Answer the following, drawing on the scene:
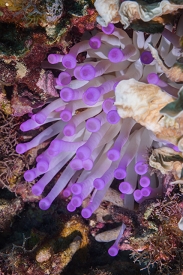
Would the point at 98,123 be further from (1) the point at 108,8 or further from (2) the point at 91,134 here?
(1) the point at 108,8

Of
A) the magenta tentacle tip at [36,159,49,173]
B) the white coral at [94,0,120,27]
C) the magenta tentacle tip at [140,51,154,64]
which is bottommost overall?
the magenta tentacle tip at [36,159,49,173]

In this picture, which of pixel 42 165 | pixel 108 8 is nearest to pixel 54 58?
pixel 108 8

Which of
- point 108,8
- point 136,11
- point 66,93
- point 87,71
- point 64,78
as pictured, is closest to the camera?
point 136,11

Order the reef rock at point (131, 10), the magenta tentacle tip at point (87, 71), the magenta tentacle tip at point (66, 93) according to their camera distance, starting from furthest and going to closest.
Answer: the magenta tentacle tip at point (66, 93), the magenta tentacle tip at point (87, 71), the reef rock at point (131, 10)

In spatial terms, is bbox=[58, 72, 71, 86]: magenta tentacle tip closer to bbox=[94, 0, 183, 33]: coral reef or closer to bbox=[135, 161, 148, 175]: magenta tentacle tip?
bbox=[94, 0, 183, 33]: coral reef

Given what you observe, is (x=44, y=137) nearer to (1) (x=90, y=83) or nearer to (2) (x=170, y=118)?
(1) (x=90, y=83)

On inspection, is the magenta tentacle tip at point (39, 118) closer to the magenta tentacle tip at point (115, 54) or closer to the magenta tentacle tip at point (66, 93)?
the magenta tentacle tip at point (66, 93)

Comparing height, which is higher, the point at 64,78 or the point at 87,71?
the point at 87,71

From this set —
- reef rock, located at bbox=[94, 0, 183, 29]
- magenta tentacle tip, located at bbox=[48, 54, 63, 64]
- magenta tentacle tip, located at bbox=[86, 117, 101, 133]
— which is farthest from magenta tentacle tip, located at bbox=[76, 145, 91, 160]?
reef rock, located at bbox=[94, 0, 183, 29]

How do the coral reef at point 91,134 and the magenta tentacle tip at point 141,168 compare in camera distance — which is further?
the magenta tentacle tip at point 141,168

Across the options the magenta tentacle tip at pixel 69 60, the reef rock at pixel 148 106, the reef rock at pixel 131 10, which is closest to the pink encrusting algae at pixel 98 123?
the magenta tentacle tip at pixel 69 60
